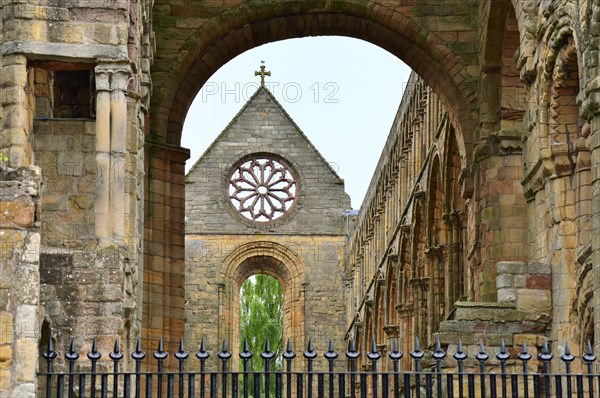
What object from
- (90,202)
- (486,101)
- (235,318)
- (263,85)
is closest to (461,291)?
(486,101)

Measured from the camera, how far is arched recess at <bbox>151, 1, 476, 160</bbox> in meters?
25.7

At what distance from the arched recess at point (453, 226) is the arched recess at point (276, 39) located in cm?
412

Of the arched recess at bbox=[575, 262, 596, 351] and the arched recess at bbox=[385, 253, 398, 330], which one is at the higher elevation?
the arched recess at bbox=[385, 253, 398, 330]

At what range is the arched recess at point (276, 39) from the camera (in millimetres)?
25734

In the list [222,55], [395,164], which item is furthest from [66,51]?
[395,164]

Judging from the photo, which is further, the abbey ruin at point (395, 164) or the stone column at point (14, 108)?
the stone column at point (14, 108)

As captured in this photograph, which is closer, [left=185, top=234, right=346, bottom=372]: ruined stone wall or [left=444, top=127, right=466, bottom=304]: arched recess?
[left=444, top=127, right=466, bottom=304]: arched recess

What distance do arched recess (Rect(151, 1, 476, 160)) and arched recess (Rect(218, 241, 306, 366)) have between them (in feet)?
77.8

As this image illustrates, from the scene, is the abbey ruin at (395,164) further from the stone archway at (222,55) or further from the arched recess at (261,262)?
the arched recess at (261,262)

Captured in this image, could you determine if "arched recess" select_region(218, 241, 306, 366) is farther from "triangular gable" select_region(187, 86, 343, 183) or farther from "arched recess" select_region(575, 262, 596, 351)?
"arched recess" select_region(575, 262, 596, 351)

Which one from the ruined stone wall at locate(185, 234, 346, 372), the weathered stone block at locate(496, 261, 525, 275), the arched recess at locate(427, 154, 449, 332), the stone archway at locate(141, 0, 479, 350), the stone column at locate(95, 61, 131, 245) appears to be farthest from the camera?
the ruined stone wall at locate(185, 234, 346, 372)

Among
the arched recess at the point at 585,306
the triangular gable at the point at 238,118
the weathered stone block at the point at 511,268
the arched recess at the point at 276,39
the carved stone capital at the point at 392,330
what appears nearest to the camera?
the arched recess at the point at 585,306

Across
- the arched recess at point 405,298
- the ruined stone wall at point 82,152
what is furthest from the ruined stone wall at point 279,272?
the ruined stone wall at point 82,152

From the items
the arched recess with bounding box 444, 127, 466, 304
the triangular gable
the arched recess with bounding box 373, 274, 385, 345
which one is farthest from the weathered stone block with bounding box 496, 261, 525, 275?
the triangular gable
